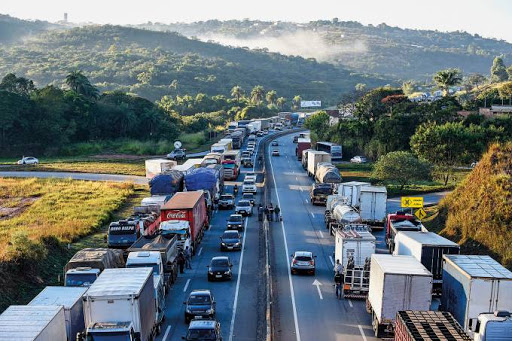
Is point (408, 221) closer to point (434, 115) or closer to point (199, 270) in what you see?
point (199, 270)

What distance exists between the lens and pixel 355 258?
28.4 metres

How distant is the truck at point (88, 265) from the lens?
2436 cm

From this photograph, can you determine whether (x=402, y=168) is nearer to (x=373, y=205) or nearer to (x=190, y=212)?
(x=373, y=205)

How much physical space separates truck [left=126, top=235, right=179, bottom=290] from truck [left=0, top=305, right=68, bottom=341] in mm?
9393

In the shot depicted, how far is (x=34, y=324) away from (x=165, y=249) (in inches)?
479

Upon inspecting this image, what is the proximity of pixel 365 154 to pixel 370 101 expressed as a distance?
543 inches

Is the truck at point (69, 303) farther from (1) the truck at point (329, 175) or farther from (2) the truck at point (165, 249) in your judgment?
(1) the truck at point (329, 175)

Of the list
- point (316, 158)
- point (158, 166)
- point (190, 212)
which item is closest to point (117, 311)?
point (190, 212)

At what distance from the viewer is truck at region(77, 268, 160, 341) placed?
18625 millimetres

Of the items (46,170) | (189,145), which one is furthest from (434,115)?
Result: (46,170)

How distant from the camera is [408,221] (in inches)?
1432

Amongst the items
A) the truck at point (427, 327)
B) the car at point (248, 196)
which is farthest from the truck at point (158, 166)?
the truck at point (427, 327)

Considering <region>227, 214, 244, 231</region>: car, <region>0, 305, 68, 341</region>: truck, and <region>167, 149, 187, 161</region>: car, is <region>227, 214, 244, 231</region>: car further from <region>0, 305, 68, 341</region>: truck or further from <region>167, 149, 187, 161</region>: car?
<region>167, 149, 187, 161</region>: car

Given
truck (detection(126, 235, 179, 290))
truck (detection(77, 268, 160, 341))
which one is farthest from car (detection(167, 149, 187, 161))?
truck (detection(77, 268, 160, 341))
